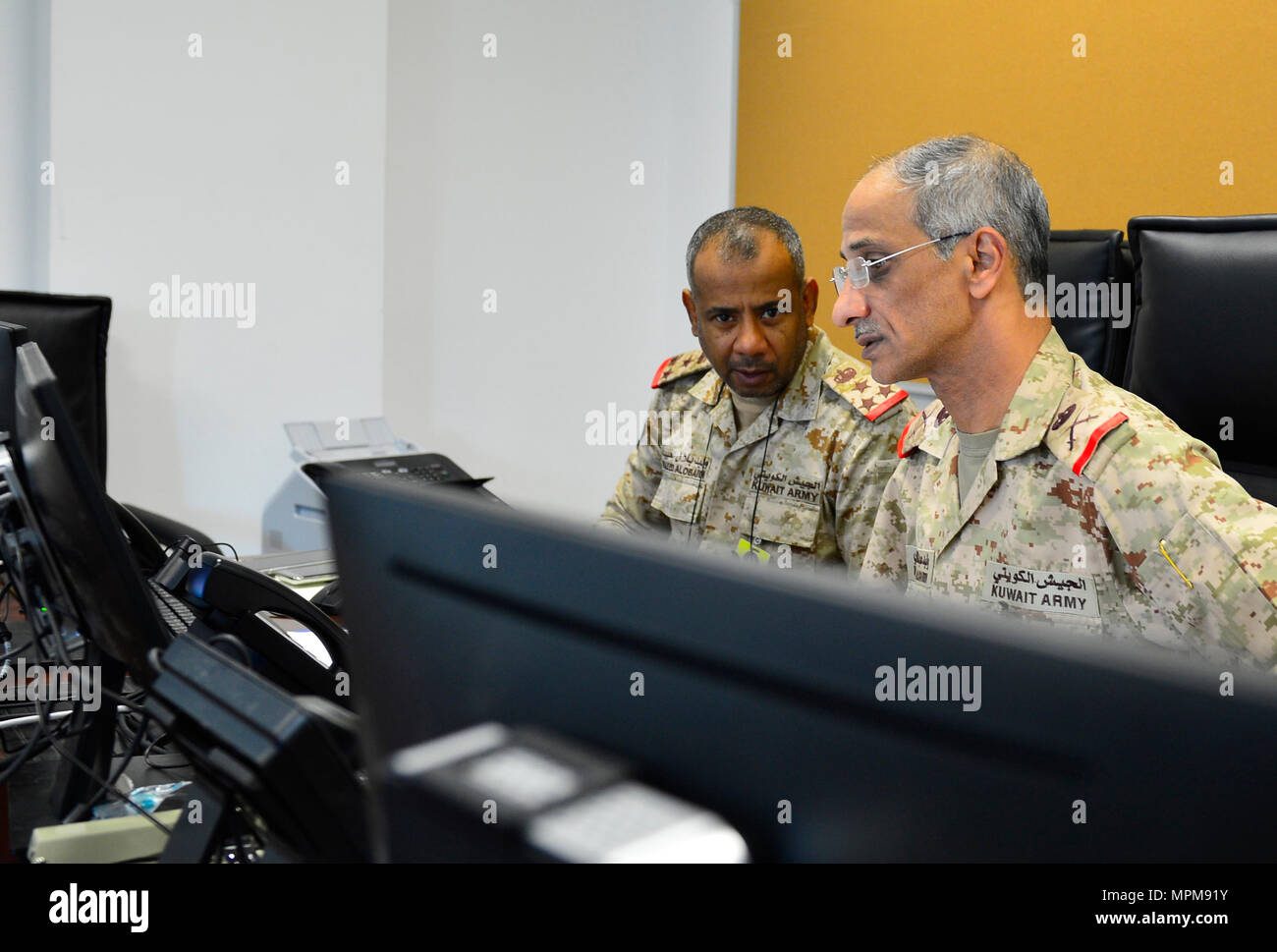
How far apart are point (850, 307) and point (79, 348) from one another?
182 centimetres

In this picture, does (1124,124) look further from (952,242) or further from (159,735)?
(159,735)

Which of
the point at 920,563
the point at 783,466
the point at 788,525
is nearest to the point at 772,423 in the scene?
the point at 783,466

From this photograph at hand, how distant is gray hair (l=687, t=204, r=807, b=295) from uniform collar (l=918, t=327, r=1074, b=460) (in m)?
0.74

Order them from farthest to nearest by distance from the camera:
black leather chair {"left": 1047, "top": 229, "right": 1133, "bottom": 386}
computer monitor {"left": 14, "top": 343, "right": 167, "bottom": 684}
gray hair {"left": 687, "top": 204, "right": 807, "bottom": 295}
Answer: gray hair {"left": 687, "top": 204, "right": 807, "bottom": 295}, black leather chair {"left": 1047, "top": 229, "right": 1133, "bottom": 386}, computer monitor {"left": 14, "top": 343, "right": 167, "bottom": 684}

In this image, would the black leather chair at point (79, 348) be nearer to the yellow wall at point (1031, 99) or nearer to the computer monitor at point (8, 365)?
the computer monitor at point (8, 365)

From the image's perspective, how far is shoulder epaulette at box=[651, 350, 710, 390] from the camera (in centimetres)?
255

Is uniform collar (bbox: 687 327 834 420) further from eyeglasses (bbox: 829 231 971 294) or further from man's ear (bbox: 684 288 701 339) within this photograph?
eyeglasses (bbox: 829 231 971 294)

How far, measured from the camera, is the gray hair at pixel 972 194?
1.48 m

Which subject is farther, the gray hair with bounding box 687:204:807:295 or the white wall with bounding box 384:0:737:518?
the white wall with bounding box 384:0:737:518

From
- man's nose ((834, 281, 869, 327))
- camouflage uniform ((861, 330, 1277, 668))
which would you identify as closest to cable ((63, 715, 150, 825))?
camouflage uniform ((861, 330, 1277, 668))

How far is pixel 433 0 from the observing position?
3885 millimetres

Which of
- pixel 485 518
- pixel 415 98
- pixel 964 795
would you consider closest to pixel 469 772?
pixel 485 518

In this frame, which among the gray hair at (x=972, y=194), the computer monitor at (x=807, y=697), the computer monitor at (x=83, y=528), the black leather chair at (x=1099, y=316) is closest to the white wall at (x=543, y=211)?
the black leather chair at (x=1099, y=316)

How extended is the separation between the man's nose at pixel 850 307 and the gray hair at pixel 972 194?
0.11 metres
